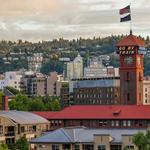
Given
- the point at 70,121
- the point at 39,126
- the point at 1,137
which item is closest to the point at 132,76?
the point at 70,121

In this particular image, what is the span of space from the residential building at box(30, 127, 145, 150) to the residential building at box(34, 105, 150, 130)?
28.8 metres

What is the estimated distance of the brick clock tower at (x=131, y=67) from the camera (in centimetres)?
14875

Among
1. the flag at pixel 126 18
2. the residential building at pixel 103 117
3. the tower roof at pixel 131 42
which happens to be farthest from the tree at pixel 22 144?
the tower roof at pixel 131 42

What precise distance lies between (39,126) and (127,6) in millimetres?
33476

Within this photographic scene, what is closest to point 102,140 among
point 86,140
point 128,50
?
point 86,140

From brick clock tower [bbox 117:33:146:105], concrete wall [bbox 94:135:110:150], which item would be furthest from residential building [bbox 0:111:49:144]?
brick clock tower [bbox 117:33:146:105]

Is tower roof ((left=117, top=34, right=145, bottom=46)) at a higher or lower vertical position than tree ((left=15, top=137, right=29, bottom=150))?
higher

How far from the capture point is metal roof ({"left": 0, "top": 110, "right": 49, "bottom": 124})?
117 metres

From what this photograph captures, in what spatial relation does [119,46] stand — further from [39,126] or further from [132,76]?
[39,126]

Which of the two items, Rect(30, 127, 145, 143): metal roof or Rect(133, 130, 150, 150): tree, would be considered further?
Rect(30, 127, 145, 143): metal roof

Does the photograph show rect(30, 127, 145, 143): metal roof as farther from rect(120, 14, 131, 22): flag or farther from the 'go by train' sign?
the 'go by train' sign

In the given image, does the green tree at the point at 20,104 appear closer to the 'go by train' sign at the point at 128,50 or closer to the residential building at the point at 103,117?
the 'go by train' sign at the point at 128,50

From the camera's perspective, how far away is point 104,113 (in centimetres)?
12850

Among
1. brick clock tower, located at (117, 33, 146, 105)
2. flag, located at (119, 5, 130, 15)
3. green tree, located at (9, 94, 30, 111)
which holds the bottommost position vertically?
green tree, located at (9, 94, 30, 111)
